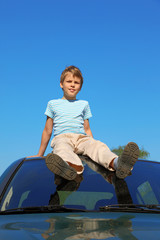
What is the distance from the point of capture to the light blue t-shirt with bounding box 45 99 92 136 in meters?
4.57

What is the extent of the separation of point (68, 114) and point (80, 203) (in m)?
2.10

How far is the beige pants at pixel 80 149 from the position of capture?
3342 mm

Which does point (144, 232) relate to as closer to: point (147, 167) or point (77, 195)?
point (77, 195)

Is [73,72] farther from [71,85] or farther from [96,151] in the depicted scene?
[96,151]

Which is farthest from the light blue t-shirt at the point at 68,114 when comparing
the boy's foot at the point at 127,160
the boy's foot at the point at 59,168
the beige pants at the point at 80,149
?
the boy's foot at the point at 59,168

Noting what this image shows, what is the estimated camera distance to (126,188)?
2.92 metres

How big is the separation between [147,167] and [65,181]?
2.67 ft

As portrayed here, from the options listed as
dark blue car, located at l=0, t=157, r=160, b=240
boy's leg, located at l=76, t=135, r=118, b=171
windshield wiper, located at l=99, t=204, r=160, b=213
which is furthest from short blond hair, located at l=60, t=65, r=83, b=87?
windshield wiper, located at l=99, t=204, r=160, b=213

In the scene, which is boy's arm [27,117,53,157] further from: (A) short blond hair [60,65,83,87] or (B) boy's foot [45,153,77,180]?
(B) boy's foot [45,153,77,180]

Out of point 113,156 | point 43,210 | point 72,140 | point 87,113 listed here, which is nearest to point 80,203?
point 43,210

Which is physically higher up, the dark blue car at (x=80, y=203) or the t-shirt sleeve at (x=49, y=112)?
the t-shirt sleeve at (x=49, y=112)

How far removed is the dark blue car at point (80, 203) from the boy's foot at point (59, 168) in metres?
0.06

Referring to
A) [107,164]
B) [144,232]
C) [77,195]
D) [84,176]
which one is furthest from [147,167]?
[144,232]

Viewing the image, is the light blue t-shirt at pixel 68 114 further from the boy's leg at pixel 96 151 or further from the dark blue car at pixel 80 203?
the dark blue car at pixel 80 203
